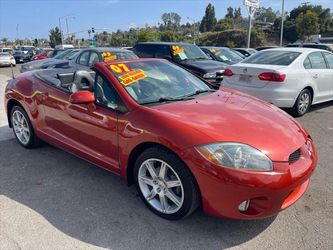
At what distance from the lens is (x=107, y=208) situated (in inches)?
126

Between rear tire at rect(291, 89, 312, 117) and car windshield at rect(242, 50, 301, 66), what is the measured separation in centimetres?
75

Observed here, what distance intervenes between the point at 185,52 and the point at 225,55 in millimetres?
3692

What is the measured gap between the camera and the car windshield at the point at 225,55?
1354 cm

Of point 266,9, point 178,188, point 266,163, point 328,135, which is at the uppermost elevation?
point 266,9

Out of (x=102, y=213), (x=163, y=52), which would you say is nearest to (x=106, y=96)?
(x=102, y=213)

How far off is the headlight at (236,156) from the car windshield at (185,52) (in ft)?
26.6

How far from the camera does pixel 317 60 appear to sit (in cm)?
730

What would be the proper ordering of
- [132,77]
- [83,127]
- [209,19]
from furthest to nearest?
1. [209,19]
2. [83,127]
3. [132,77]

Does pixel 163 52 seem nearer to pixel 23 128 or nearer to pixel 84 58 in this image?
pixel 84 58

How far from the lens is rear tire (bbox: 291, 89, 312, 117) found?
678cm

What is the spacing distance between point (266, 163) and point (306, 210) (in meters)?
1.03

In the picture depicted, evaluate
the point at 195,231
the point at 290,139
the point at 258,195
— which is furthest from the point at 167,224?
the point at 290,139

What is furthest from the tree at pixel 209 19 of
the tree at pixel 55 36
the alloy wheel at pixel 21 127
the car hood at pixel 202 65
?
the alloy wheel at pixel 21 127

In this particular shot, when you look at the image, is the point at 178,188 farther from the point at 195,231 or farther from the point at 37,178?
the point at 37,178
